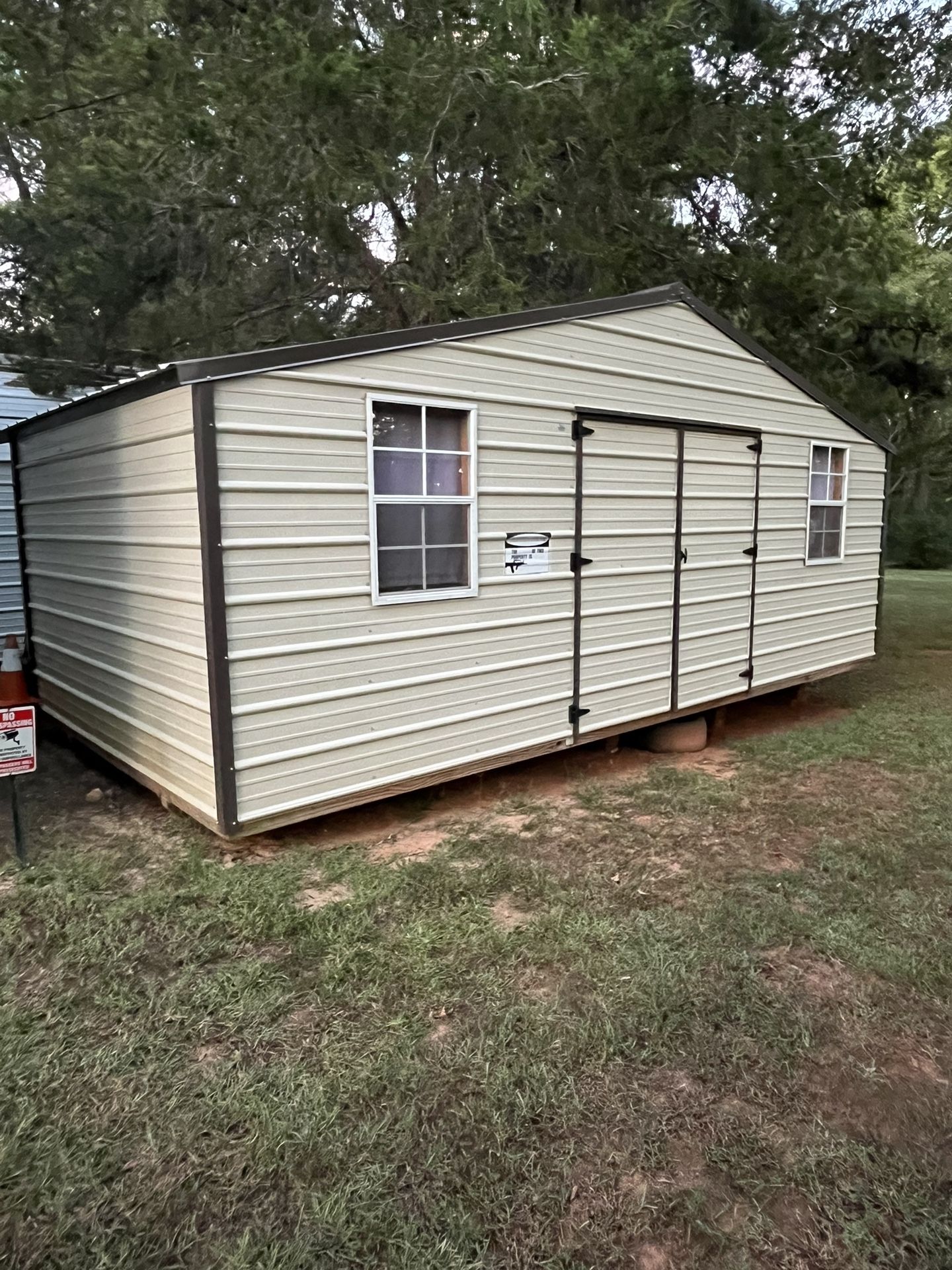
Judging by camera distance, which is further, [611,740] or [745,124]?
[745,124]

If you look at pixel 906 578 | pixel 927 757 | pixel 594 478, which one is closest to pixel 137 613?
pixel 594 478

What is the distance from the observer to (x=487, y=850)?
423cm

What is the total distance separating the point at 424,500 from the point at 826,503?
4776mm

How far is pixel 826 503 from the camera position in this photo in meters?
7.57

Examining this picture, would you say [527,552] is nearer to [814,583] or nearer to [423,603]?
[423,603]

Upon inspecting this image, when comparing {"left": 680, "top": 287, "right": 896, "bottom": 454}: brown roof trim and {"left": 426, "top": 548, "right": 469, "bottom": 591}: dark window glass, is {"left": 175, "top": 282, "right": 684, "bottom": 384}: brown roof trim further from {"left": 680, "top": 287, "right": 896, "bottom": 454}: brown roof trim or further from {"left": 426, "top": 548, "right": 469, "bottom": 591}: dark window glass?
{"left": 426, "top": 548, "right": 469, "bottom": 591}: dark window glass

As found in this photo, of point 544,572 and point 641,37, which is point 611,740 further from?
point 641,37

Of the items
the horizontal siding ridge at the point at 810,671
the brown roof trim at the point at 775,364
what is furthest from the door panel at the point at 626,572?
the horizontal siding ridge at the point at 810,671

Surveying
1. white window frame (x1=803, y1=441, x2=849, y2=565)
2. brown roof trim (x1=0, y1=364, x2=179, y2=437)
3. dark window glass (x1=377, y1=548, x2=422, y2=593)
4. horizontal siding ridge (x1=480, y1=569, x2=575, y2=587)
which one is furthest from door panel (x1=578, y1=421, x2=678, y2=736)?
brown roof trim (x1=0, y1=364, x2=179, y2=437)

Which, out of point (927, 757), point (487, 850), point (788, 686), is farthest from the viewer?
point (788, 686)

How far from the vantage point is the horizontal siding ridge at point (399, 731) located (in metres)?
3.97

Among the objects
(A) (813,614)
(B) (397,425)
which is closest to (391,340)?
(B) (397,425)

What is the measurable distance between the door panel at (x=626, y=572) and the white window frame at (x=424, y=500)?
944 mm

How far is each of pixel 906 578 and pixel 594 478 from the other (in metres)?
20.1
